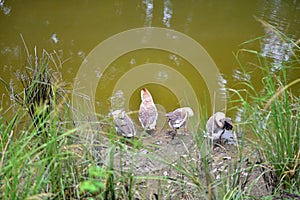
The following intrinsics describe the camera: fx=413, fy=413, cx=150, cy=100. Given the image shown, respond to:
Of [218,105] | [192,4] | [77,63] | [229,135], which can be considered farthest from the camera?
[192,4]

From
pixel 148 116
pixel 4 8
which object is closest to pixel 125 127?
pixel 148 116

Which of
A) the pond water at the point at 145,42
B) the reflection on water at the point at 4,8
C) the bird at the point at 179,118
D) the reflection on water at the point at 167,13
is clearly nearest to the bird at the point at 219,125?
the bird at the point at 179,118

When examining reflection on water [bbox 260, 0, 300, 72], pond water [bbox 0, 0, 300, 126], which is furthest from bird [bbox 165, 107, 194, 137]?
reflection on water [bbox 260, 0, 300, 72]

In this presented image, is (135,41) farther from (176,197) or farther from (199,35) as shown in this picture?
(176,197)

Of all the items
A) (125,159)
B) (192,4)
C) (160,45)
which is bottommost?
(125,159)

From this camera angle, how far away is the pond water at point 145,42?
204 inches

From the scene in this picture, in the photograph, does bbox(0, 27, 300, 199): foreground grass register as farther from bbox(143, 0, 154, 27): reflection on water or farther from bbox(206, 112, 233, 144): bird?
bbox(143, 0, 154, 27): reflection on water

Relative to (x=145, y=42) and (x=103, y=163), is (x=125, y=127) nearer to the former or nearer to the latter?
(x=103, y=163)

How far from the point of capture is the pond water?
518 centimetres

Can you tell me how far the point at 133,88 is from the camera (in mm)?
5266

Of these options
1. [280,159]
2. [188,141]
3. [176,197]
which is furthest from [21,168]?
[188,141]

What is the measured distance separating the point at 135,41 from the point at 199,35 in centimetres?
102

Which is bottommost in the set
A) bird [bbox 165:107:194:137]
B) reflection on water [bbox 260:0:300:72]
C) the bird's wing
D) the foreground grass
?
the bird's wing

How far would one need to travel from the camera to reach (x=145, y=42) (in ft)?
20.6
